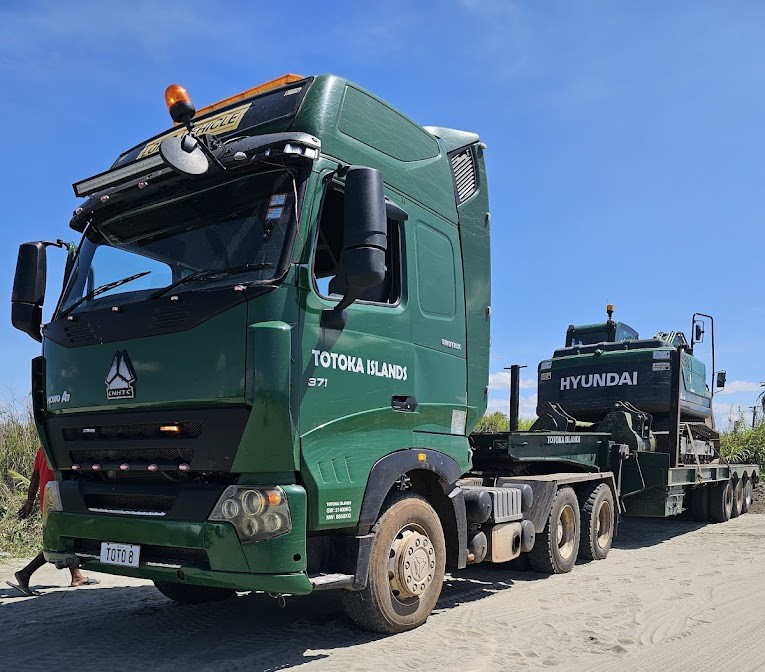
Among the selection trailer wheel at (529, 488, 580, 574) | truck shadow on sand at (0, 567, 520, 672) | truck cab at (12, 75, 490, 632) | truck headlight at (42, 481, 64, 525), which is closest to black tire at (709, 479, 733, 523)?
trailer wheel at (529, 488, 580, 574)

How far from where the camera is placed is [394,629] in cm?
509

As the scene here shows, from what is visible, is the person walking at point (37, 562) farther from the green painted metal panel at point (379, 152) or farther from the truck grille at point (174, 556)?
the green painted metal panel at point (379, 152)

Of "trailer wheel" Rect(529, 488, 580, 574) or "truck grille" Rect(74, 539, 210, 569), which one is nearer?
"truck grille" Rect(74, 539, 210, 569)

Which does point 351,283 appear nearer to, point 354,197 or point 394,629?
point 354,197

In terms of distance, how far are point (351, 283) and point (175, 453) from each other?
58.0 inches

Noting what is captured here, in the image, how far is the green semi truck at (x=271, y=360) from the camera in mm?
4293

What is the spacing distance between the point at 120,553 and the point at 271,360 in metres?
1.60

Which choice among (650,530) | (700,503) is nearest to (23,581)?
(650,530)

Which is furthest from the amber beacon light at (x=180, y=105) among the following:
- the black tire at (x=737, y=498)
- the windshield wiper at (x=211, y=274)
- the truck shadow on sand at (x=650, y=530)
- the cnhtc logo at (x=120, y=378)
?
the black tire at (x=737, y=498)

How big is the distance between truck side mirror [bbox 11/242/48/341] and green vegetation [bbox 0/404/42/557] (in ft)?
15.6

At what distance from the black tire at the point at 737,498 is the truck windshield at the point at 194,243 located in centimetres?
1228

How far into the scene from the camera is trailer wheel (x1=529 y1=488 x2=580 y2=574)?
7.74 meters

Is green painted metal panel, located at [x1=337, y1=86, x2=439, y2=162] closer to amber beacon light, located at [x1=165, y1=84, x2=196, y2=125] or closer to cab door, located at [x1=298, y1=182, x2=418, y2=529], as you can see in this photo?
cab door, located at [x1=298, y1=182, x2=418, y2=529]

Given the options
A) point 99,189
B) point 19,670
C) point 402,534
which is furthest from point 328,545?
point 99,189
